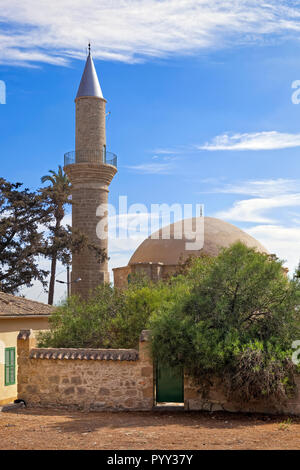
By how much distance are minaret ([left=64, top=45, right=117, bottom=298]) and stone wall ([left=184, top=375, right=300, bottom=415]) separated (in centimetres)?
1624

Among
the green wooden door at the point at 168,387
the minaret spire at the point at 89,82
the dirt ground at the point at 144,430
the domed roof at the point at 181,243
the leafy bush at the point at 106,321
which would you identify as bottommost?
the dirt ground at the point at 144,430

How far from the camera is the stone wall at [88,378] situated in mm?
11836

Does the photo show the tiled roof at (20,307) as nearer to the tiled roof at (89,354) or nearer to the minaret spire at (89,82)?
the tiled roof at (89,354)

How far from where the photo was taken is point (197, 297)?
459 inches

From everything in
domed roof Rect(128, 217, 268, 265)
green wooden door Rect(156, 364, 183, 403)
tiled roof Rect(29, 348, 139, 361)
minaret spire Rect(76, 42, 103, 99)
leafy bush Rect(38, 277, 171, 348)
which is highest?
minaret spire Rect(76, 42, 103, 99)

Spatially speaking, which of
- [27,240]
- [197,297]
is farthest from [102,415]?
[27,240]

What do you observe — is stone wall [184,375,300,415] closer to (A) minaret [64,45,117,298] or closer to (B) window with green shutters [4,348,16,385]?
(B) window with green shutters [4,348,16,385]

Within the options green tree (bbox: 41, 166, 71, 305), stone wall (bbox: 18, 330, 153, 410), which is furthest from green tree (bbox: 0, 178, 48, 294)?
stone wall (bbox: 18, 330, 153, 410)

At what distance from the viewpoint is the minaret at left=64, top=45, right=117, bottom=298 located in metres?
27.7

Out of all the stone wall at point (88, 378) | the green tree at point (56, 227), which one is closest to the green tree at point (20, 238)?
the green tree at point (56, 227)

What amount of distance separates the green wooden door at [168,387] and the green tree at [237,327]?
1.03m

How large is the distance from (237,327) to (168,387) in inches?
94.3

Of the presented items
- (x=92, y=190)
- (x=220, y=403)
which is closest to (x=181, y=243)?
(x=92, y=190)

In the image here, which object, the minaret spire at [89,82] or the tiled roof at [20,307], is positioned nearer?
the tiled roof at [20,307]
